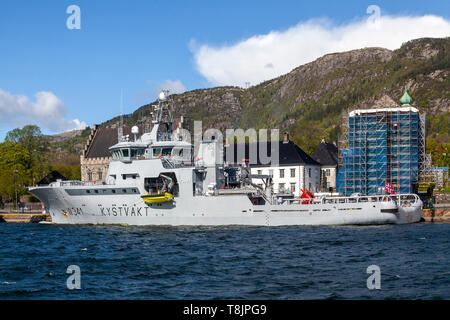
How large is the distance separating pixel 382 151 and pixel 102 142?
4121cm

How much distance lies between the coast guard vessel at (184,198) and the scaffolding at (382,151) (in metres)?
15.6

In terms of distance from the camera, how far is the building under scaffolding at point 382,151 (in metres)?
56.8

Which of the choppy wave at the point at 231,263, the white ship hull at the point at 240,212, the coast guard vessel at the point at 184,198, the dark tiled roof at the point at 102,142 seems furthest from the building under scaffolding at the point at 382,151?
the dark tiled roof at the point at 102,142

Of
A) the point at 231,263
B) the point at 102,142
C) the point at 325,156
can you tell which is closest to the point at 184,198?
the point at 231,263

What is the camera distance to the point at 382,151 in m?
57.5

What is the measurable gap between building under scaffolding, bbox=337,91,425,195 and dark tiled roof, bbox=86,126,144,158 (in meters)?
32.5

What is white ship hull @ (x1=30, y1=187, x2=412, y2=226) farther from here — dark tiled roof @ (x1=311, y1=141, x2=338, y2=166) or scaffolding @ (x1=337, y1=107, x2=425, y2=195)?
dark tiled roof @ (x1=311, y1=141, x2=338, y2=166)

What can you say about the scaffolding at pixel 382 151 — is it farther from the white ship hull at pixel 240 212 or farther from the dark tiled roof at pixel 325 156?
the white ship hull at pixel 240 212

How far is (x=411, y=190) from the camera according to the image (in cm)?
Answer: 5641

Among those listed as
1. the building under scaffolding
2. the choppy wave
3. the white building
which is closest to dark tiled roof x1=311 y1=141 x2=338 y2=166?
the white building
